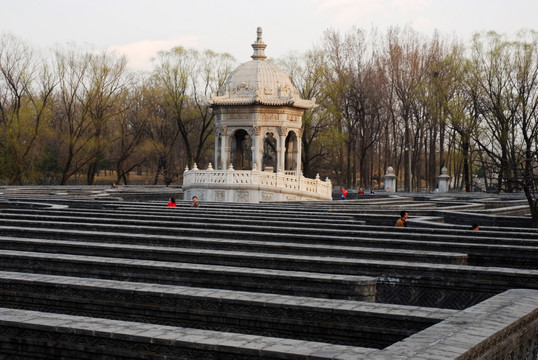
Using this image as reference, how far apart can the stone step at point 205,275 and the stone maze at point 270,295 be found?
16mm

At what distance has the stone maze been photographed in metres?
5.84

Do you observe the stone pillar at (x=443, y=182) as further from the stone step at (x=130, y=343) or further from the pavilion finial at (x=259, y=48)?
the stone step at (x=130, y=343)

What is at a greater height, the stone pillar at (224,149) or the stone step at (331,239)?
the stone pillar at (224,149)

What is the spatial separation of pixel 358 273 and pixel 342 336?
2.87 m

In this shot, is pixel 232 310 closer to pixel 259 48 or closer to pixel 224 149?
pixel 224 149

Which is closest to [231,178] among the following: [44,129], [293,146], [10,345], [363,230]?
[293,146]

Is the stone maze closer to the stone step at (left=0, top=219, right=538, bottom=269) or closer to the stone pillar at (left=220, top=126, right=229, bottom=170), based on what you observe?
the stone step at (left=0, top=219, right=538, bottom=269)

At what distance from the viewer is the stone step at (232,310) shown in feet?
22.1

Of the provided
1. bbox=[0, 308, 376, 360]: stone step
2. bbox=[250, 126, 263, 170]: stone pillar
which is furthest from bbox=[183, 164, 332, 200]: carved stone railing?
bbox=[0, 308, 376, 360]: stone step

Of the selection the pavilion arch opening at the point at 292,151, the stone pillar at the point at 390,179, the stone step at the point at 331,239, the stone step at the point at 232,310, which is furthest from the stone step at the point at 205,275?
the stone pillar at the point at 390,179

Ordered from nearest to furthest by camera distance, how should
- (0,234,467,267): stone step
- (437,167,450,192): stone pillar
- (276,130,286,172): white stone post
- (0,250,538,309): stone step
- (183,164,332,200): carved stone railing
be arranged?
(0,250,538,309): stone step → (0,234,467,267): stone step → (183,164,332,200): carved stone railing → (276,130,286,172): white stone post → (437,167,450,192): stone pillar

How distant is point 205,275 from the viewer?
9102 millimetres

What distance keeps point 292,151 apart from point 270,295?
3341 cm

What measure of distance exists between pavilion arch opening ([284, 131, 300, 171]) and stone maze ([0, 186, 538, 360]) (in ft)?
83.4
